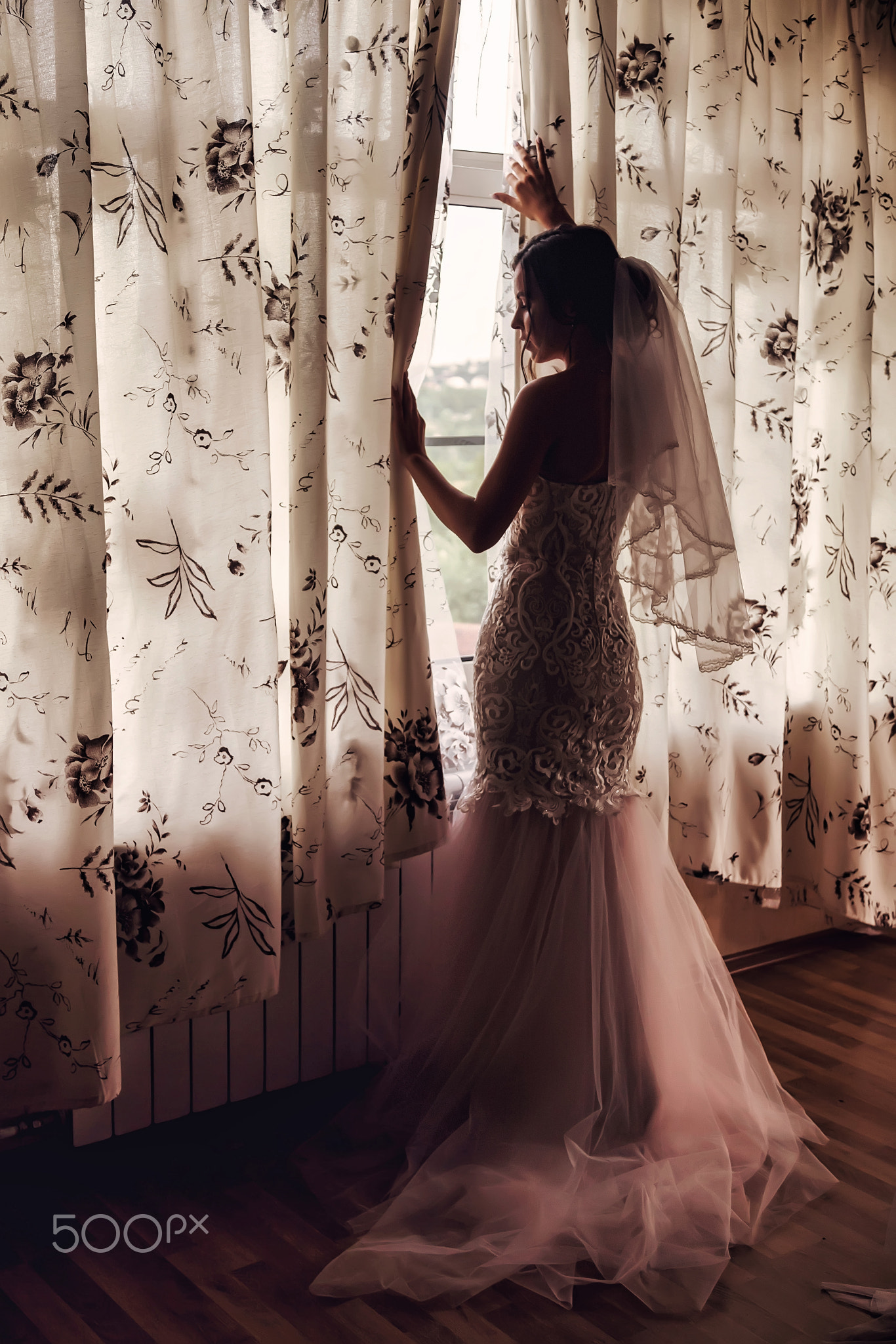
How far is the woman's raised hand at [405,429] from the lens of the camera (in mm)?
2146

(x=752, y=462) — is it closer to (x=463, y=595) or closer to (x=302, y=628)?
(x=463, y=595)

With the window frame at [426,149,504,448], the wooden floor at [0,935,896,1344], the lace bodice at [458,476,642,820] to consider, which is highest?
the window frame at [426,149,504,448]

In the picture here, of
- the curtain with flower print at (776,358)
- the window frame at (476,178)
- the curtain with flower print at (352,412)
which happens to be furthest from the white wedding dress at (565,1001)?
the window frame at (476,178)

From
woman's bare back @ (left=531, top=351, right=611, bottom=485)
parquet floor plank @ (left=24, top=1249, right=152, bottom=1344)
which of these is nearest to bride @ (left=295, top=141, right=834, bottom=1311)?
woman's bare back @ (left=531, top=351, right=611, bottom=485)

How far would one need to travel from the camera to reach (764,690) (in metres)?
2.86

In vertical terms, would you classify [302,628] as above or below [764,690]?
above

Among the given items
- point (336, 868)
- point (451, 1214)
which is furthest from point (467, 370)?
point (451, 1214)

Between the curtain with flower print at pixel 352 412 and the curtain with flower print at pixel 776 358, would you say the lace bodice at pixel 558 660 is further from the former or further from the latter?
the curtain with flower print at pixel 776 358

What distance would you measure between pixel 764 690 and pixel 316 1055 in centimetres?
138

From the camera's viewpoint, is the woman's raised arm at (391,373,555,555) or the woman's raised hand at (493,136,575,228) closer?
the woman's raised arm at (391,373,555,555)

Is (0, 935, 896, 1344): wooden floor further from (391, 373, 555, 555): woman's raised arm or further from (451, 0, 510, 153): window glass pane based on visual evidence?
(451, 0, 510, 153): window glass pane

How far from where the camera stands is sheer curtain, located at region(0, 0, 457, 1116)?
173cm

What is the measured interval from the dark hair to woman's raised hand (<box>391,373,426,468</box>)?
1.02 feet

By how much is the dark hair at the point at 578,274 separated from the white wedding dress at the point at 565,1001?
0.30 metres
